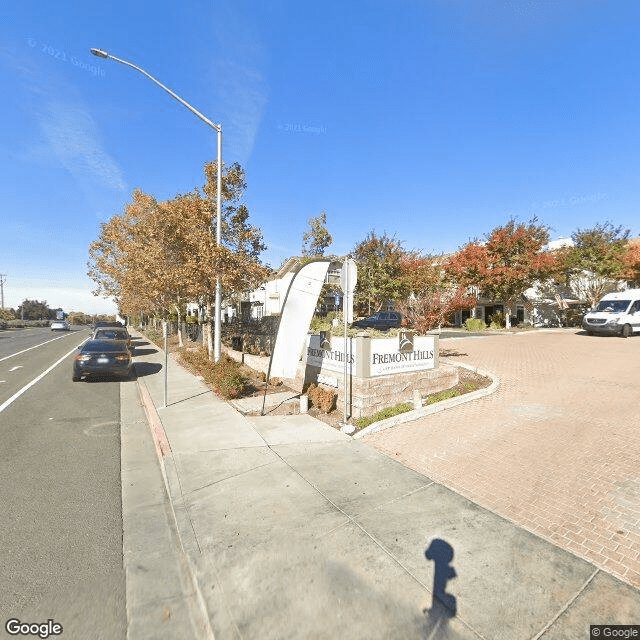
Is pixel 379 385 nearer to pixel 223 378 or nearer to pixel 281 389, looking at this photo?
pixel 281 389

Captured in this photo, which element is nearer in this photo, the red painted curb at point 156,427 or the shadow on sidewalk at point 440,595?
the shadow on sidewalk at point 440,595

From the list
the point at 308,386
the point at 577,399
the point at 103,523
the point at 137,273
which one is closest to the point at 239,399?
the point at 308,386

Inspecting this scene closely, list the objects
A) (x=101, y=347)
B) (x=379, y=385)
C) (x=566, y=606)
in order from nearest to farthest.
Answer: (x=566, y=606)
(x=379, y=385)
(x=101, y=347)

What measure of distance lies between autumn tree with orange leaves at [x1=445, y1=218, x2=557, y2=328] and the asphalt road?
3132cm

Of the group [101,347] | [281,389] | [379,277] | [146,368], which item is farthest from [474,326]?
[101,347]

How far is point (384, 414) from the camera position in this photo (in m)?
7.77

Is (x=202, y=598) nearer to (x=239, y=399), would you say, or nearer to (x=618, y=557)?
(x=618, y=557)

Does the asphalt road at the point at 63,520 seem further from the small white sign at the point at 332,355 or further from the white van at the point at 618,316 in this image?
the white van at the point at 618,316

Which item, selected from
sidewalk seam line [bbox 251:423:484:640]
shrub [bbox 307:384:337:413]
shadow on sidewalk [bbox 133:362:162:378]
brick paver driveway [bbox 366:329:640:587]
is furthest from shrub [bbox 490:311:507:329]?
sidewalk seam line [bbox 251:423:484:640]

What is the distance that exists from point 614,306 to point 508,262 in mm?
10939

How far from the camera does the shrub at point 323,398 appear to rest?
838 cm

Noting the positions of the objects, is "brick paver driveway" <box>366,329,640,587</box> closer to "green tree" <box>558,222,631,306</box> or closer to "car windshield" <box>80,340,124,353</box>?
"car windshield" <box>80,340,124,353</box>

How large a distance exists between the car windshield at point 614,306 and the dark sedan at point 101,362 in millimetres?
27418

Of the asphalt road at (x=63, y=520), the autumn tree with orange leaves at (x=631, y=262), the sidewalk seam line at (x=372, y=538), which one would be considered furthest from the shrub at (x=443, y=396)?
the autumn tree with orange leaves at (x=631, y=262)
